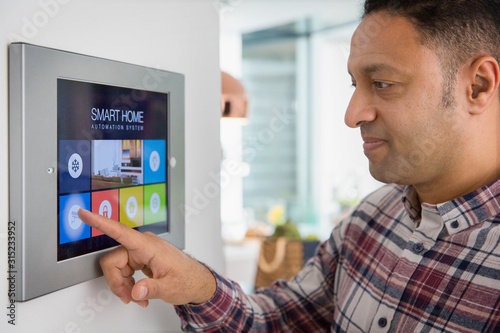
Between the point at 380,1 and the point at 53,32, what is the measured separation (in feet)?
1.94

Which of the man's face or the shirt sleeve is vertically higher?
the man's face

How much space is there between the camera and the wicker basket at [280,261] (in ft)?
6.14

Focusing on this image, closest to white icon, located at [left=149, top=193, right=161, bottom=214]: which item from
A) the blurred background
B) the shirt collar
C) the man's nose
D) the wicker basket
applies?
the man's nose

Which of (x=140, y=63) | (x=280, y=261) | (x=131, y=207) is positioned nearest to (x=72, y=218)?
(x=131, y=207)

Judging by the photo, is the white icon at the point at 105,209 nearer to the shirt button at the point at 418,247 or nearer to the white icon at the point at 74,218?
the white icon at the point at 74,218

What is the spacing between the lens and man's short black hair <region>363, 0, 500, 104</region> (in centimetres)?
80

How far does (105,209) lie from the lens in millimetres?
646

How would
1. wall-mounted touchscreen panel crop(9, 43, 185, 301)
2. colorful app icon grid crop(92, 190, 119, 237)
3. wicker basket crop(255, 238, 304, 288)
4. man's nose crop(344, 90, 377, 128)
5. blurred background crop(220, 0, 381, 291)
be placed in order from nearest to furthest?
wall-mounted touchscreen panel crop(9, 43, 185, 301) → colorful app icon grid crop(92, 190, 119, 237) → man's nose crop(344, 90, 377, 128) → wicker basket crop(255, 238, 304, 288) → blurred background crop(220, 0, 381, 291)

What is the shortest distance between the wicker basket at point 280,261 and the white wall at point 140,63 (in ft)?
3.05

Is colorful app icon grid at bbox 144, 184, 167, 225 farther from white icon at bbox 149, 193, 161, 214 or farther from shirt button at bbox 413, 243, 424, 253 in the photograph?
shirt button at bbox 413, 243, 424, 253

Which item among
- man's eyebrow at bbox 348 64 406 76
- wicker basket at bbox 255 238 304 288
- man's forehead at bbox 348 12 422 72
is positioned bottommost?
wicker basket at bbox 255 238 304 288

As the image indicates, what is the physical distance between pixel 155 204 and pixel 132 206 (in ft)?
0.19

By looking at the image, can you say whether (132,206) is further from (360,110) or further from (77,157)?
(360,110)

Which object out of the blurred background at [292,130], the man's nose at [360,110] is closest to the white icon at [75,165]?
the man's nose at [360,110]
